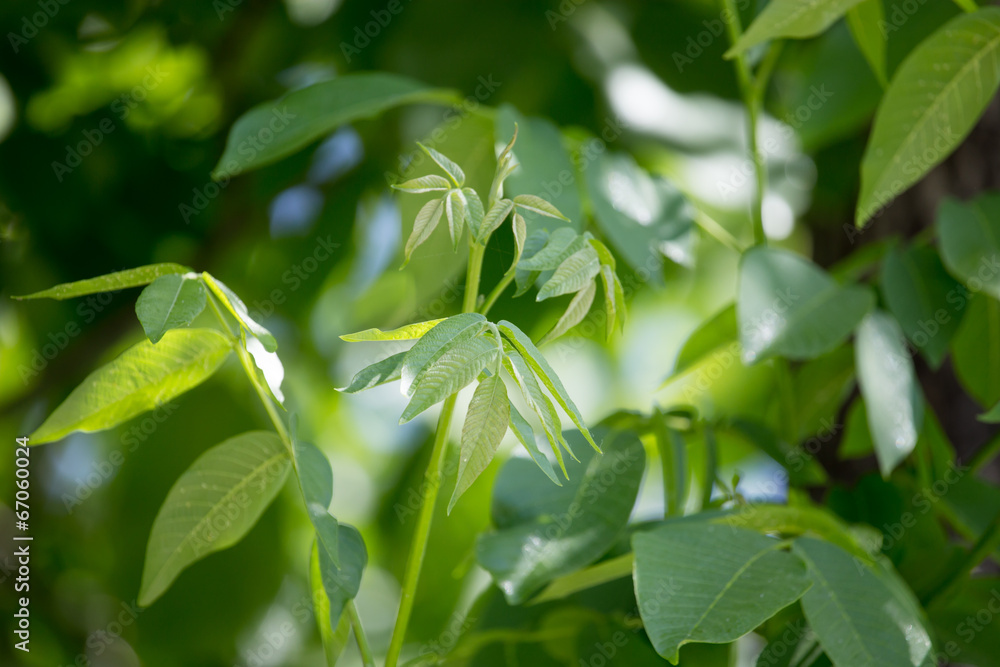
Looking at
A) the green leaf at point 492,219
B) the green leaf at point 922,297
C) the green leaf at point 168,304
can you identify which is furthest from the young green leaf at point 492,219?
the green leaf at point 922,297

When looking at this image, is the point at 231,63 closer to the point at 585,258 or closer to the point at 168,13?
the point at 168,13

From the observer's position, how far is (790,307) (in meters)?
0.48

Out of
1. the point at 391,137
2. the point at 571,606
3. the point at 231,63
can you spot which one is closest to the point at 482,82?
the point at 391,137

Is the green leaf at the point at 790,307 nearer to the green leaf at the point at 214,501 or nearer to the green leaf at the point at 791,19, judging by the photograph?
the green leaf at the point at 791,19

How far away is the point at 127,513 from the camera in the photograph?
2.71 ft

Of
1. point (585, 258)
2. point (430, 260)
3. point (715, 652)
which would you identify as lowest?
point (715, 652)

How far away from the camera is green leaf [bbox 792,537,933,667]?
0.36 meters

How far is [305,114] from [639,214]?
0.74ft

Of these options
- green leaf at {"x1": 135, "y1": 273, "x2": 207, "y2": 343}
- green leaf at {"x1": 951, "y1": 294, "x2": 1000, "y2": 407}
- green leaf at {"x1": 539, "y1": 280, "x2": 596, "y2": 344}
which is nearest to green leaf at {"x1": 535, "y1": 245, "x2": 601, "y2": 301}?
green leaf at {"x1": 539, "y1": 280, "x2": 596, "y2": 344}

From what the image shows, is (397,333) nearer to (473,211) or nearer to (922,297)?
(473,211)

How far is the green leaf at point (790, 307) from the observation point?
18.4 inches

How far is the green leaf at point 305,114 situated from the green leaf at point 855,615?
34 cm

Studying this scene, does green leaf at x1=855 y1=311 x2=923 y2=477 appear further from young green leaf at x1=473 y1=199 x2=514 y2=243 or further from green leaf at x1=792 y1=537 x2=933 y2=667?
young green leaf at x1=473 y1=199 x2=514 y2=243

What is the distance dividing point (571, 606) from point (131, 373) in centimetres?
28
